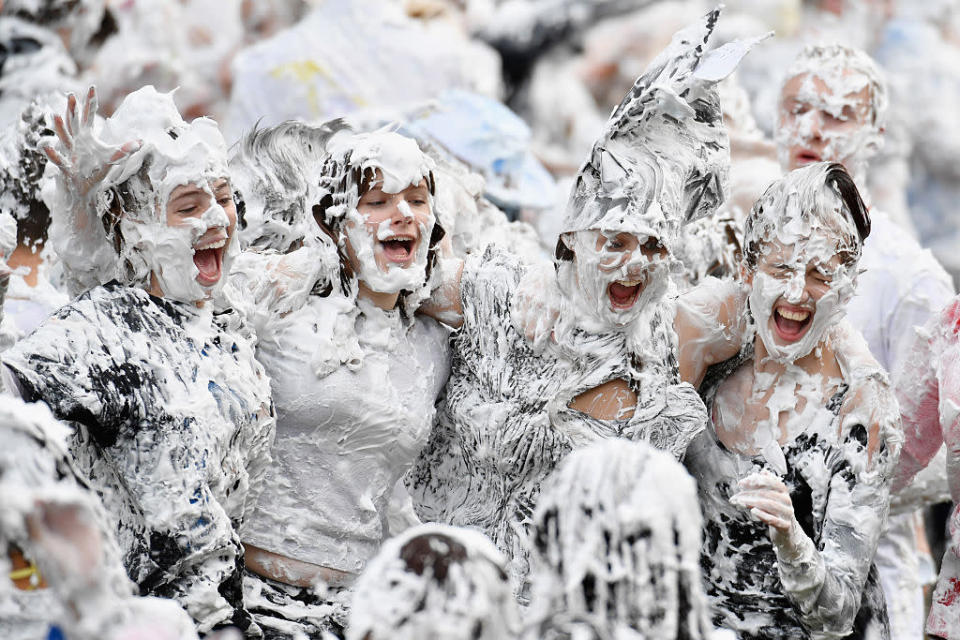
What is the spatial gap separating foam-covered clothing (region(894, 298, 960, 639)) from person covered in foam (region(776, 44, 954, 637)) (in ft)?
2.02

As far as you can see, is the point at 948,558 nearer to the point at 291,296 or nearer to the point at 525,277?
the point at 525,277

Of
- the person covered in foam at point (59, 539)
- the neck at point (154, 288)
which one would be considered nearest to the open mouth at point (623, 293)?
the neck at point (154, 288)

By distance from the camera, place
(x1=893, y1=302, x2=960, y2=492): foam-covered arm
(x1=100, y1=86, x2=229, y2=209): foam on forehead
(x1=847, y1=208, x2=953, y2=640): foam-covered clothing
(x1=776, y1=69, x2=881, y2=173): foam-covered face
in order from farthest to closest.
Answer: (x1=776, y1=69, x2=881, y2=173): foam-covered face
(x1=847, y1=208, x2=953, y2=640): foam-covered clothing
(x1=893, y1=302, x2=960, y2=492): foam-covered arm
(x1=100, y1=86, x2=229, y2=209): foam on forehead

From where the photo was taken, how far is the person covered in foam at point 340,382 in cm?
447

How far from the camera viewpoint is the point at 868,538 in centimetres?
453

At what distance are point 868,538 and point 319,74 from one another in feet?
16.1

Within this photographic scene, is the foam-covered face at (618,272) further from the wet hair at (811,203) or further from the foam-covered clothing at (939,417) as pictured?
the foam-covered clothing at (939,417)

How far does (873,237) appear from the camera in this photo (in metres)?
5.95

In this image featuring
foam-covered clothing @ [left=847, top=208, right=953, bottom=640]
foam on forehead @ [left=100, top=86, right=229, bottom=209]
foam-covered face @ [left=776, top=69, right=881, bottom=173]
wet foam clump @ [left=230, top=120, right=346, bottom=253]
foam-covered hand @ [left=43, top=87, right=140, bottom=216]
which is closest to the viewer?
foam-covered hand @ [left=43, top=87, right=140, bottom=216]

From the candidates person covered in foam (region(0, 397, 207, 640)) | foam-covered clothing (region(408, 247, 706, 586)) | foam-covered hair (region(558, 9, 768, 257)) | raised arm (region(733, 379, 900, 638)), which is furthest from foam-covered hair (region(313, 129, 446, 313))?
person covered in foam (region(0, 397, 207, 640))

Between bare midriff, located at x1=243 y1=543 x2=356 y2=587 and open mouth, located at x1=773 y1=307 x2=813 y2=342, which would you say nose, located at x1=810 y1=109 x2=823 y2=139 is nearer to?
open mouth, located at x1=773 y1=307 x2=813 y2=342

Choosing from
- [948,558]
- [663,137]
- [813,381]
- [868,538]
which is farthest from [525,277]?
[948,558]

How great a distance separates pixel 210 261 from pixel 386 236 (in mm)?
542

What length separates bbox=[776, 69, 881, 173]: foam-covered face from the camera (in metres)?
6.05
